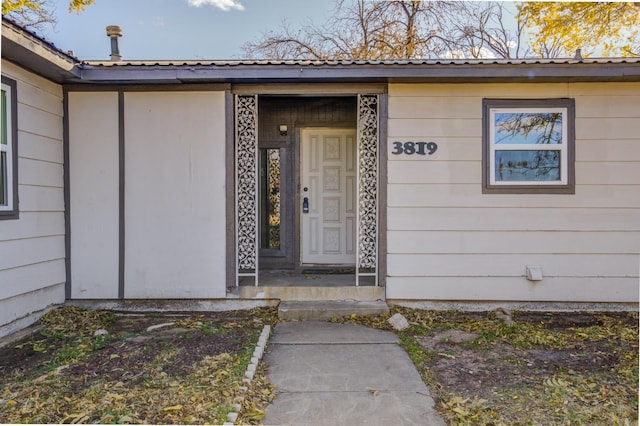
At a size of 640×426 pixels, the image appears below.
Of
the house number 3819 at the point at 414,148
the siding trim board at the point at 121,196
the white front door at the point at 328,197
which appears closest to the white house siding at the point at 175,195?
the siding trim board at the point at 121,196

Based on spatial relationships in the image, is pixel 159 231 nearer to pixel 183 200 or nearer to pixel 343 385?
pixel 183 200

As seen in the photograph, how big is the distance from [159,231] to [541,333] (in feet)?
13.7

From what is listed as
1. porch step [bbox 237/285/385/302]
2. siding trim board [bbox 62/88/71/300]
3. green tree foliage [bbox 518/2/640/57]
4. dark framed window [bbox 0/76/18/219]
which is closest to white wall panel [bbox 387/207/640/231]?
porch step [bbox 237/285/385/302]

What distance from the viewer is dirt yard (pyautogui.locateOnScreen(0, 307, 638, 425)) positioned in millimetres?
2578

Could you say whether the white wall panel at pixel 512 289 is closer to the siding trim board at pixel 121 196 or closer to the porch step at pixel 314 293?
the porch step at pixel 314 293

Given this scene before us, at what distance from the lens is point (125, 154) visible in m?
4.84

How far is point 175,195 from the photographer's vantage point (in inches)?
192

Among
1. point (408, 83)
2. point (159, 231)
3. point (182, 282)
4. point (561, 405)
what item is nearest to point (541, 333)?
point (561, 405)

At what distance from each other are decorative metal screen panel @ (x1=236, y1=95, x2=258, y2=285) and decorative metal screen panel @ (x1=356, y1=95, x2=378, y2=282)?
1287 mm

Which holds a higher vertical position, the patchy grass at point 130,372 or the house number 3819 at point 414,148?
the house number 3819 at point 414,148

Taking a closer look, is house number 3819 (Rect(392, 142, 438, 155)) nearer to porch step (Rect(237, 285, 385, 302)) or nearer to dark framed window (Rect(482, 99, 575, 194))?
dark framed window (Rect(482, 99, 575, 194))

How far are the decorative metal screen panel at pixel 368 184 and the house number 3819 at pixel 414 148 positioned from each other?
0.39 m

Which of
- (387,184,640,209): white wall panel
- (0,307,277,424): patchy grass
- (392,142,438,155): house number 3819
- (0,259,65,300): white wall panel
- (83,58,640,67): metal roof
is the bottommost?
(0,307,277,424): patchy grass

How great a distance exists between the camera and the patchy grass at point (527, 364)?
2600mm
